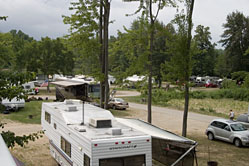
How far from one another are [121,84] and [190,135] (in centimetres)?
569

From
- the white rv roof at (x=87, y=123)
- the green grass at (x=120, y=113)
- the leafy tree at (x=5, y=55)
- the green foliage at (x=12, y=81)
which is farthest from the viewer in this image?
the green grass at (x=120, y=113)

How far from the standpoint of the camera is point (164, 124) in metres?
22.3

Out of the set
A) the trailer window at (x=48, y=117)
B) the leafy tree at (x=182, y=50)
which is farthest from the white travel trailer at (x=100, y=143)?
the leafy tree at (x=182, y=50)

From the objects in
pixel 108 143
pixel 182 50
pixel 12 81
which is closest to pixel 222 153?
pixel 182 50

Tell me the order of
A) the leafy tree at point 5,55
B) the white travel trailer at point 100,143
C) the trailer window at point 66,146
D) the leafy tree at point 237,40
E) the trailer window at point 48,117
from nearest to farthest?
the white travel trailer at point 100,143 → the trailer window at point 66,146 → the leafy tree at point 5,55 → the trailer window at point 48,117 → the leafy tree at point 237,40

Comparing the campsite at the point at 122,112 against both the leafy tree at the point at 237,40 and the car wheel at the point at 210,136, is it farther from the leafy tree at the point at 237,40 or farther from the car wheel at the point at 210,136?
the leafy tree at the point at 237,40

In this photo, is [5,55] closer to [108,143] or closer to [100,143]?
[100,143]

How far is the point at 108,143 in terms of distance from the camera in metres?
7.47

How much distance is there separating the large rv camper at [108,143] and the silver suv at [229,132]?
6.81 m

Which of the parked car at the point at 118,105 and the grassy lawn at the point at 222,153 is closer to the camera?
the grassy lawn at the point at 222,153

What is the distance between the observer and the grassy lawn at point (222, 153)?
12.4m

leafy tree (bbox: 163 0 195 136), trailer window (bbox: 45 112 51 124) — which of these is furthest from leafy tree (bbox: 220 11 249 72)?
trailer window (bbox: 45 112 51 124)

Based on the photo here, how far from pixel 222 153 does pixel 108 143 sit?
816 centimetres

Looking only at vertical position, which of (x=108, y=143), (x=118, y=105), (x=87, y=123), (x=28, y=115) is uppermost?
(x=87, y=123)
